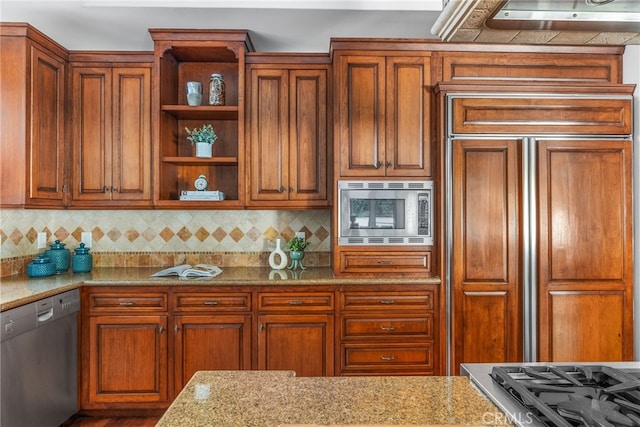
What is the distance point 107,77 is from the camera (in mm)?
3047

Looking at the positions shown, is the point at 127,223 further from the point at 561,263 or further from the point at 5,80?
Result: the point at 561,263

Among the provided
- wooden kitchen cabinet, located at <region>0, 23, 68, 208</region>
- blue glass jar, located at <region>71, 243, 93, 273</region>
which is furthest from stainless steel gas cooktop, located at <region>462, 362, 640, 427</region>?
blue glass jar, located at <region>71, 243, 93, 273</region>

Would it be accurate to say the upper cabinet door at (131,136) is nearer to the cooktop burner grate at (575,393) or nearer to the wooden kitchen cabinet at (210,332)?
the wooden kitchen cabinet at (210,332)

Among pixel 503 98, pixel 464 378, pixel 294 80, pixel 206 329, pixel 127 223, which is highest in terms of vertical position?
pixel 294 80

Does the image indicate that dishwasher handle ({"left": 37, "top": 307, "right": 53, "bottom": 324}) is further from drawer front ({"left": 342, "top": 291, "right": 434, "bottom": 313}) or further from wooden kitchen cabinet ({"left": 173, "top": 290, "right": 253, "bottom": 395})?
drawer front ({"left": 342, "top": 291, "right": 434, "bottom": 313})

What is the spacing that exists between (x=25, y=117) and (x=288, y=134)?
1.65 meters

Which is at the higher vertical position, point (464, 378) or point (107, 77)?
point (107, 77)

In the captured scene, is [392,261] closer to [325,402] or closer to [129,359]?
[129,359]

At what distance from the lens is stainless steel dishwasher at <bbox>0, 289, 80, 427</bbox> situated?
6.89 ft

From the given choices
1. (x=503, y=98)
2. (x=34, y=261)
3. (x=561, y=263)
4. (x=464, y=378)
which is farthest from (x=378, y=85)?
(x=34, y=261)

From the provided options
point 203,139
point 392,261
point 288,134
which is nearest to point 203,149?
point 203,139

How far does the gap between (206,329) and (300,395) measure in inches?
72.8

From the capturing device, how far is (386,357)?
273cm

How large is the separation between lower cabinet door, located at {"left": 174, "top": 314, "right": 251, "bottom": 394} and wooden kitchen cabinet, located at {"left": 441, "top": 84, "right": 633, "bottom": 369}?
1355 millimetres
